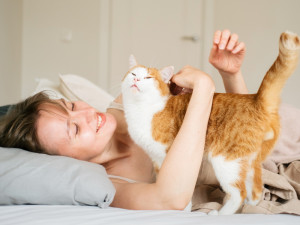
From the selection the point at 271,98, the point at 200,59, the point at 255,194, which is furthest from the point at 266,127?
the point at 200,59

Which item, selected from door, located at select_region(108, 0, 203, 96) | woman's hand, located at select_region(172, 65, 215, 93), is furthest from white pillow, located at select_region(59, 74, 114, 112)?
door, located at select_region(108, 0, 203, 96)

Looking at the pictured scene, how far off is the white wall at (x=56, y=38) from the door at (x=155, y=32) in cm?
28

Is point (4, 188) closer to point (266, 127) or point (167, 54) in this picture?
point (266, 127)

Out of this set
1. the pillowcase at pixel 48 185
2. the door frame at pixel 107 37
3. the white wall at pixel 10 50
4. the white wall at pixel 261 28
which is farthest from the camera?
the door frame at pixel 107 37

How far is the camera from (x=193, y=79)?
104 cm

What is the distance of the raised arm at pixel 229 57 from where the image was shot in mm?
1065

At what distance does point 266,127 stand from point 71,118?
0.69 meters

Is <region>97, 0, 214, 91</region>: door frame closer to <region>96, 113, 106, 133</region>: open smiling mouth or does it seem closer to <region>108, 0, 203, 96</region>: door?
<region>108, 0, 203, 96</region>: door

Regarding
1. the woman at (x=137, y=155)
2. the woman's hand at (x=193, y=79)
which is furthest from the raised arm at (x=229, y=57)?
the woman's hand at (x=193, y=79)

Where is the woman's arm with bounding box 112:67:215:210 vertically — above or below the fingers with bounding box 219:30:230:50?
below

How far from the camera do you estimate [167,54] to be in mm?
3598

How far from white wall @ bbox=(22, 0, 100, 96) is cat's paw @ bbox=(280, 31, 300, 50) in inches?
112

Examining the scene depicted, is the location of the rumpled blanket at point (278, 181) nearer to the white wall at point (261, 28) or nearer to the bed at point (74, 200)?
the bed at point (74, 200)

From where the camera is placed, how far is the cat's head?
1.12 m
